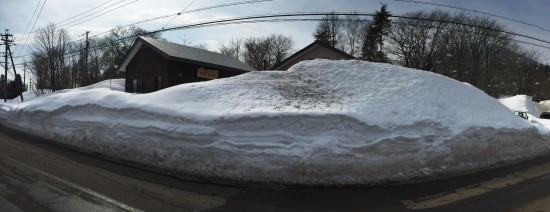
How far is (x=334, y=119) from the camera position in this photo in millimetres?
8672

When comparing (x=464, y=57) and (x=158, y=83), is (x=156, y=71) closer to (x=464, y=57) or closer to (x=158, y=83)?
(x=158, y=83)

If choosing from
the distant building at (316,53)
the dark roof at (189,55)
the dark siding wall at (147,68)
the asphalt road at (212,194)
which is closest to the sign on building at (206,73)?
the dark roof at (189,55)

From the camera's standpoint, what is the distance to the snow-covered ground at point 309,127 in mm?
7840

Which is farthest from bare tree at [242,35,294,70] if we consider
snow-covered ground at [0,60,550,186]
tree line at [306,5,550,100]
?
snow-covered ground at [0,60,550,186]

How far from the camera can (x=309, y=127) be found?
8.51m

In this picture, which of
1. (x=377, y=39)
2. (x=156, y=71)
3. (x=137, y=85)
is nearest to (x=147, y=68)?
(x=156, y=71)

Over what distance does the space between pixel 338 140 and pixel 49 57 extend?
206ft

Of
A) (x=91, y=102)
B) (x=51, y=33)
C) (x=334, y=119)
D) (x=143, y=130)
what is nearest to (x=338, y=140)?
(x=334, y=119)

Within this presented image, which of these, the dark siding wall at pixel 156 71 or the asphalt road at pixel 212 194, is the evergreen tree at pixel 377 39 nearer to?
the dark siding wall at pixel 156 71

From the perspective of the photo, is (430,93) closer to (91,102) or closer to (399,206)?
(399,206)

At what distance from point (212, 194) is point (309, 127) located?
2.70m

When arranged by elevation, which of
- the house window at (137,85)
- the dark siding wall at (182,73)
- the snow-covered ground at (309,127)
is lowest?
the snow-covered ground at (309,127)

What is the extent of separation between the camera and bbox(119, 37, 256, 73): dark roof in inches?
1045

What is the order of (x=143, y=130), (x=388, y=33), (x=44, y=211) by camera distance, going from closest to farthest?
1. (x=44, y=211)
2. (x=143, y=130)
3. (x=388, y=33)
